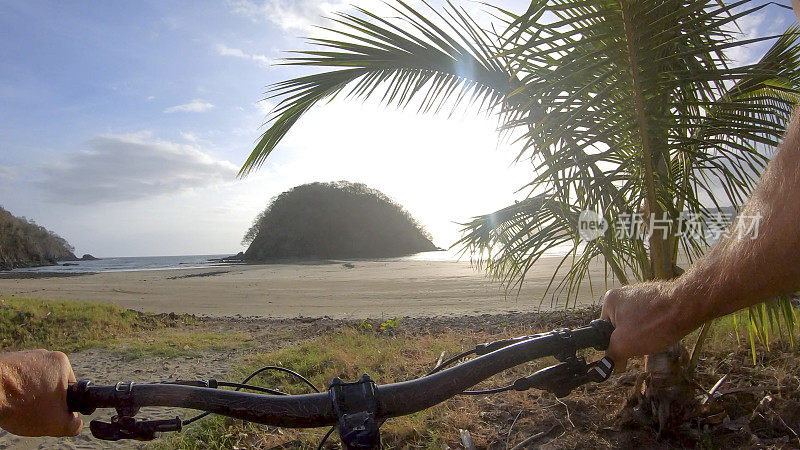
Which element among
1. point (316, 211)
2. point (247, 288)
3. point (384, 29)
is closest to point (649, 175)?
point (384, 29)

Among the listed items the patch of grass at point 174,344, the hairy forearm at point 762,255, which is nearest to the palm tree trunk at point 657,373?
the hairy forearm at point 762,255

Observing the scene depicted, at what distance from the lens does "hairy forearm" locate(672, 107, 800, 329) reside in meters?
0.79

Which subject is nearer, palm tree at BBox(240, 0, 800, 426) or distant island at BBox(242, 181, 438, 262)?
palm tree at BBox(240, 0, 800, 426)

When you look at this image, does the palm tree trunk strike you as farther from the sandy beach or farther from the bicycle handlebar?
the sandy beach

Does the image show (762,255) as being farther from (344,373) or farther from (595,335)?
(344,373)

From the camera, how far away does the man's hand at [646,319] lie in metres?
1.08

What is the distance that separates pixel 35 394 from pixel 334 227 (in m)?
44.8

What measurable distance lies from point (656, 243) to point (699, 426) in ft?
3.11

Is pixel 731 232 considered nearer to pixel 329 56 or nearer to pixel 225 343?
pixel 329 56

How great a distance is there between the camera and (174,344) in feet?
19.6

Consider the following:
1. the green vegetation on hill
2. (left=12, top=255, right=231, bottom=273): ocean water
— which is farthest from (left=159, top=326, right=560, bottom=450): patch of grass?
the green vegetation on hill

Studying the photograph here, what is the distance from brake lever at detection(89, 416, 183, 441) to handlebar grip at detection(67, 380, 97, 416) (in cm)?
3

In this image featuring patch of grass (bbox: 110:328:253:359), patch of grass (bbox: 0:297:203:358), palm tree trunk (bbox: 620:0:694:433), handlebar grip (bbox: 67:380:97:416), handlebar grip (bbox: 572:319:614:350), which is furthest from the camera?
patch of grass (bbox: 0:297:203:358)

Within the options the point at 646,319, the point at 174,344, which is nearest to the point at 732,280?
the point at 646,319
